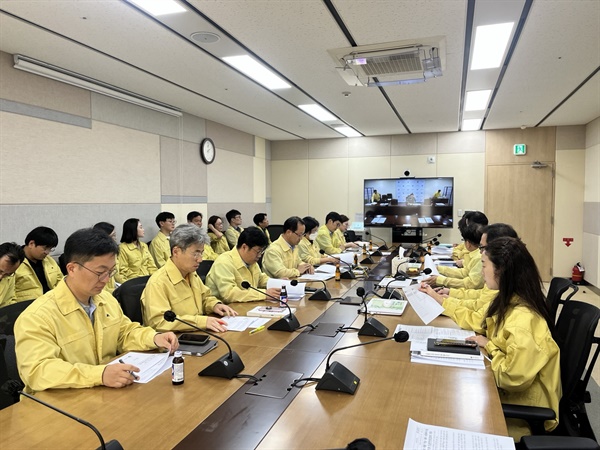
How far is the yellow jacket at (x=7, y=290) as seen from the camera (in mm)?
3172

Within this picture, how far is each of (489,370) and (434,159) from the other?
699 cm

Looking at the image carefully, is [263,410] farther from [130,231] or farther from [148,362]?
[130,231]

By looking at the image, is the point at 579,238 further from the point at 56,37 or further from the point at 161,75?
the point at 56,37

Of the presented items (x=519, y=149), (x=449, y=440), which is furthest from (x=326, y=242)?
(x=449, y=440)

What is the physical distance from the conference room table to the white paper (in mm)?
505

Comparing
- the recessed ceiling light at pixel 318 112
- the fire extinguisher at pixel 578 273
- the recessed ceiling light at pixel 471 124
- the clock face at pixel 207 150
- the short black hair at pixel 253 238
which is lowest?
the fire extinguisher at pixel 578 273

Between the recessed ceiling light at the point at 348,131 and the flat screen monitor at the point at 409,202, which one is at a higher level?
the recessed ceiling light at the point at 348,131

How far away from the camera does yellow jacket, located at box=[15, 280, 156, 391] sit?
1.61 m

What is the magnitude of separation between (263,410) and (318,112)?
540 centimetres

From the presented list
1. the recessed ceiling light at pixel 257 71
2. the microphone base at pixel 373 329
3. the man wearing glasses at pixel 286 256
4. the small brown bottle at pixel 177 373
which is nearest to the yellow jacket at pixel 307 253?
the man wearing glasses at pixel 286 256

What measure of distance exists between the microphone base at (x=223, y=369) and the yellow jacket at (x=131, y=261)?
3.48m

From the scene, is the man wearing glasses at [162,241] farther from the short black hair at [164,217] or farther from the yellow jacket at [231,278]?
the yellow jacket at [231,278]

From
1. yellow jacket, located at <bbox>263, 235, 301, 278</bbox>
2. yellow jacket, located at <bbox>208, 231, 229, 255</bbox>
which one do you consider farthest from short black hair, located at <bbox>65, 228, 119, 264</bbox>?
yellow jacket, located at <bbox>208, 231, 229, 255</bbox>

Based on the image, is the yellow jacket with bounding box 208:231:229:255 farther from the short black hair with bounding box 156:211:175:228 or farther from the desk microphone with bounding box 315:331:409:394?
the desk microphone with bounding box 315:331:409:394
